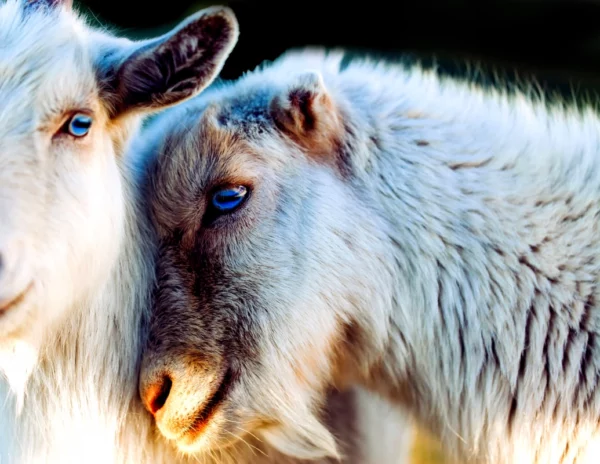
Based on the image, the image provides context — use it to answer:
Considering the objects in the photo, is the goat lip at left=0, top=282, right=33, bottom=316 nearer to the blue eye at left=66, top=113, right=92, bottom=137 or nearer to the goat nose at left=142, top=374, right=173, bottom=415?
the blue eye at left=66, top=113, right=92, bottom=137

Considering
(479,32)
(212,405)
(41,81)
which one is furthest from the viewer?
(479,32)

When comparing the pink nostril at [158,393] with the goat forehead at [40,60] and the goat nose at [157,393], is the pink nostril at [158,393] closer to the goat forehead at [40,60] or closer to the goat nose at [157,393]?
the goat nose at [157,393]

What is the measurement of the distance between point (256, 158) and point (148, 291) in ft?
1.95

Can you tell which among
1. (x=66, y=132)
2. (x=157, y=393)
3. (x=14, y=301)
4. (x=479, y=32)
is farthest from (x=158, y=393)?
(x=479, y=32)

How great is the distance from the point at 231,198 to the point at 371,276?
1.80ft

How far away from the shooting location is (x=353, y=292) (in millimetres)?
3285

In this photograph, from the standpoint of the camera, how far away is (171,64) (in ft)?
9.89

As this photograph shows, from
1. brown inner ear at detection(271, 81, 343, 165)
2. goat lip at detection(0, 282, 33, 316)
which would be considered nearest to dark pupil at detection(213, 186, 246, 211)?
brown inner ear at detection(271, 81, 343, 165)

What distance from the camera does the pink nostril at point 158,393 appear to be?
10.6 ft

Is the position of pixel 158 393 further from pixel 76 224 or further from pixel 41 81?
pixel 41 81

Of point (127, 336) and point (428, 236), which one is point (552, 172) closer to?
point (428, 236)

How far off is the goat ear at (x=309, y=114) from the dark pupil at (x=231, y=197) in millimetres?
266

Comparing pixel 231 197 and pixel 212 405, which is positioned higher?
pixel 231 197

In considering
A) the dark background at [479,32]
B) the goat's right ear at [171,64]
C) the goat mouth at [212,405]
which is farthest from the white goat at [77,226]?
the dark background at [479,32]
